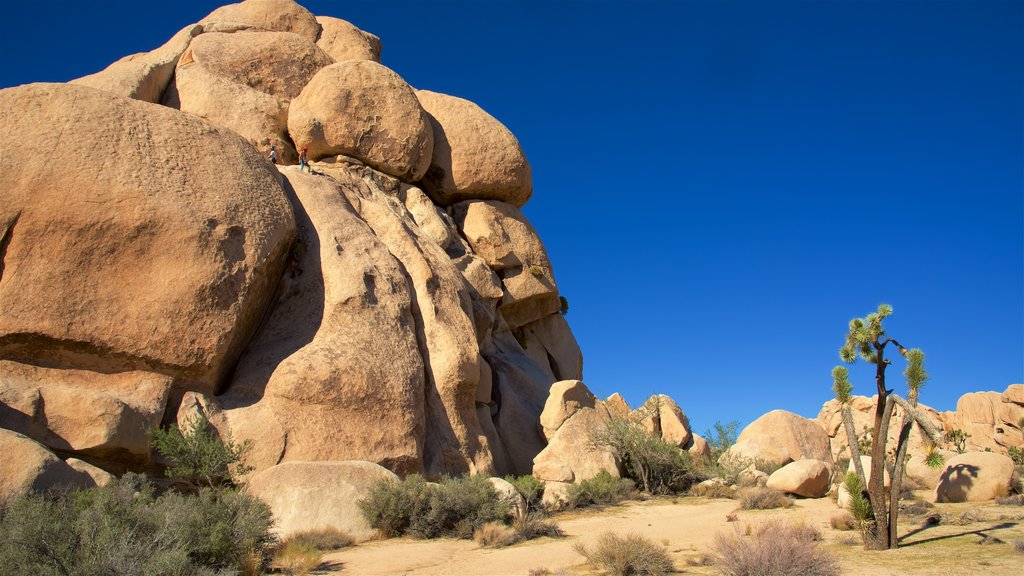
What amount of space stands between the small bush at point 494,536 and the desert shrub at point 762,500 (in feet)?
19.9

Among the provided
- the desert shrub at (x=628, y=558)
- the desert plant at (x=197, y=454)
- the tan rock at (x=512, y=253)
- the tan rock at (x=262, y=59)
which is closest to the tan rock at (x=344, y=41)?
the tan rock at (x=262, y=59)

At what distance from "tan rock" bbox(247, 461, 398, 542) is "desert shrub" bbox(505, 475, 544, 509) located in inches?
125

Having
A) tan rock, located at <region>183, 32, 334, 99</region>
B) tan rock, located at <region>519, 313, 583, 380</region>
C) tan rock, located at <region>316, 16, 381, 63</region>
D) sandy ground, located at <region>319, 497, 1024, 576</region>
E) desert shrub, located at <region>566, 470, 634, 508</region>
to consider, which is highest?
tan rock, located at <region>316, 16, 381, 63</region>

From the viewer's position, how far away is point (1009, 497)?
14852mm

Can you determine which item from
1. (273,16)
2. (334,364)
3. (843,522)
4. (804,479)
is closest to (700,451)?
(804,479)

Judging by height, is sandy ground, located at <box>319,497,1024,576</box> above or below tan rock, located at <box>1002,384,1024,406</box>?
below

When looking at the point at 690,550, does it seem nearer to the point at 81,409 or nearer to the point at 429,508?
the point at 429,508

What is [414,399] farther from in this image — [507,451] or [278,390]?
[507,451]

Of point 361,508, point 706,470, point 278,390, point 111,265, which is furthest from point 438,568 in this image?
point 706,470

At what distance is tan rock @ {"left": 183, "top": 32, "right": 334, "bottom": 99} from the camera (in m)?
23.1

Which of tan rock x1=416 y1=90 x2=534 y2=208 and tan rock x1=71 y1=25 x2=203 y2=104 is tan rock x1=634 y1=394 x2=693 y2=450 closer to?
tan rock x1=416 y1=90 x2=534 y2=208

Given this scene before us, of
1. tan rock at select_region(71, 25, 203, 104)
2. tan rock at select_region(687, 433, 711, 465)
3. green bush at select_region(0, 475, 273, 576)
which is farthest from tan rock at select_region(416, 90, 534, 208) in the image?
green bush at select_region(0, 475, 273, 576)

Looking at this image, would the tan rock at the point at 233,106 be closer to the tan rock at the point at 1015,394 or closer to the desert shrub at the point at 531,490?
the desert shrub at the point at 531,490

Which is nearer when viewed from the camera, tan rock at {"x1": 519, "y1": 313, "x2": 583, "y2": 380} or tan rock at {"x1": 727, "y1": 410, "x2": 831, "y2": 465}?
tan rock at {"x1": 727, "y1": 410, "x2": 831, "y2": 465}
